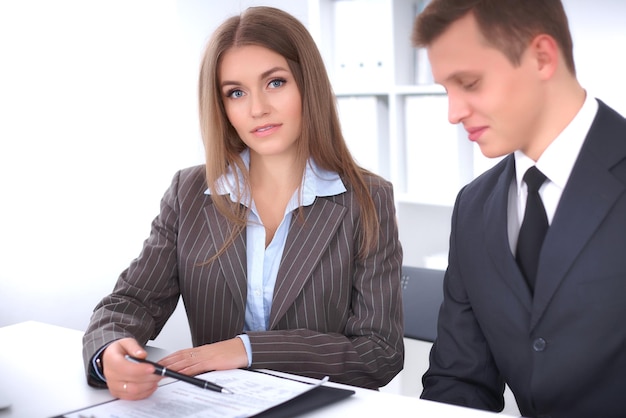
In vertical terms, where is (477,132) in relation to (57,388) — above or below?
above

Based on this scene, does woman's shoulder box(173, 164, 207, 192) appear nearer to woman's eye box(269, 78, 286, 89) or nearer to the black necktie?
woman's eye box(269, 78, 286, 89)

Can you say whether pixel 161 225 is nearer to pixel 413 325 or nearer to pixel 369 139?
pixel 413 325

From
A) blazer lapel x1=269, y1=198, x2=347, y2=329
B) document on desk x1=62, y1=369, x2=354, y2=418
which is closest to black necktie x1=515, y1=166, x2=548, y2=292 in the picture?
document on desk x1=62, y1=369, x2=354, y2=418

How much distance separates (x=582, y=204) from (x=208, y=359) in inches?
28.0

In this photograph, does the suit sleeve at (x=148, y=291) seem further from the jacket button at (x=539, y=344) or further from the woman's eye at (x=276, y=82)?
the jacket button at (x=539, y=344)

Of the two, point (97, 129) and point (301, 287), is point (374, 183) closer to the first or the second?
point (301, 287)

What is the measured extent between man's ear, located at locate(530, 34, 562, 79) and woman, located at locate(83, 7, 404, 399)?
0.62 meters

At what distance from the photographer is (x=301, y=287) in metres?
1.75

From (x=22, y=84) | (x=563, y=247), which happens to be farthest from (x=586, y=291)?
(x=22, y=84)

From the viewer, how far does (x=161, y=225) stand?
1.92 meters

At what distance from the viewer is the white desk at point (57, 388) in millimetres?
1262

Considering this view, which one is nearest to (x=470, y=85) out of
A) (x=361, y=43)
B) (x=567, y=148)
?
(x=567, y=148)

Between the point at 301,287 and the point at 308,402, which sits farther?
the point at 301,287

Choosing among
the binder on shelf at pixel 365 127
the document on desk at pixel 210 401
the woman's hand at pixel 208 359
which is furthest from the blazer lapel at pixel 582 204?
the binder on shelf at pixel 365 127
